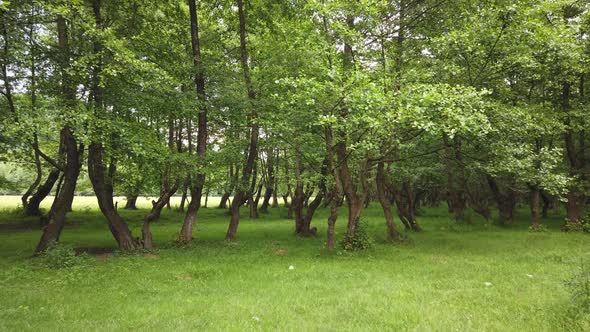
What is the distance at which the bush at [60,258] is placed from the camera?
1244cm

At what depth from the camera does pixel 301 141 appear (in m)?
17.3

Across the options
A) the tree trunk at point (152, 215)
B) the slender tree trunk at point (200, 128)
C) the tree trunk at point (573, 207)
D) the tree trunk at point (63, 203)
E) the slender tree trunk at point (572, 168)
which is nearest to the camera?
the tree trunk at point (63, 203)

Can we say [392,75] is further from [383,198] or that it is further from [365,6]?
[383,198]

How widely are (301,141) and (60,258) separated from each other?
1041 centimetres

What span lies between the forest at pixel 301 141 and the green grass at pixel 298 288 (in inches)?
3.0

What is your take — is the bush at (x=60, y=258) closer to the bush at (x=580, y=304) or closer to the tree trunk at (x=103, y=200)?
the tree trunk at (x=103, y=200)

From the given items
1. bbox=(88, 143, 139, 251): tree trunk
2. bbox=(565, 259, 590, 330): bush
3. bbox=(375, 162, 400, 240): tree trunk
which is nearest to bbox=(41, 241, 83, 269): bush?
bbox=(88, 143, 139, 251): tree trunk

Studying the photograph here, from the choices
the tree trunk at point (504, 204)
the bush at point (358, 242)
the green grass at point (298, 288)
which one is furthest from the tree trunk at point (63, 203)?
the tree trunk at point (504, 204)

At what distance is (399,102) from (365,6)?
4.38 m

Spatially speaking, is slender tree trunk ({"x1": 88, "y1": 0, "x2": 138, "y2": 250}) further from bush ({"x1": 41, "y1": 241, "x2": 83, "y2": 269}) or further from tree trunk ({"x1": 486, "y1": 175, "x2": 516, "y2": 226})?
tree trunk ({"x1": 486, "y1": 175, "x2": 516, "y2": 226})

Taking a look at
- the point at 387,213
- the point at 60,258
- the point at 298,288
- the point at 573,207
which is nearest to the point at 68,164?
the point at 60,258

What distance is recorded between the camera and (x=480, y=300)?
8336 mm

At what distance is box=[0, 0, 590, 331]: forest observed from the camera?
27.1 feet

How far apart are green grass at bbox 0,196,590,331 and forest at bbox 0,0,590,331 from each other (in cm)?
8
